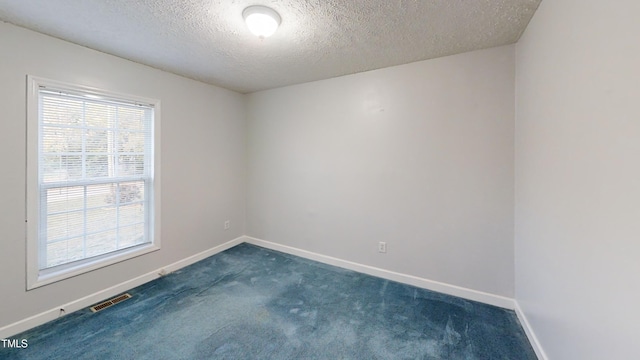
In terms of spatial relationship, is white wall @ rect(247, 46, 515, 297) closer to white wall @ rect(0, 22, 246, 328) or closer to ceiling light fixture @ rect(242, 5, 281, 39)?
white wall @ rect(0, 22, 246, 328)

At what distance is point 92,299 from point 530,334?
3775 mm

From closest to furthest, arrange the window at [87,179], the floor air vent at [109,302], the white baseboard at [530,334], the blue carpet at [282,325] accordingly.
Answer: the white baseboard at [530,334] → the blue carpet at [282,325] → the window at [87,179] → the floor air vent at [109,302]

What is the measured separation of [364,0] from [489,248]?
2.38m

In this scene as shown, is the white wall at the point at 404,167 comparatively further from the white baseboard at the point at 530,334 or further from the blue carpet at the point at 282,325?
the blue carpet at the point at 282,325

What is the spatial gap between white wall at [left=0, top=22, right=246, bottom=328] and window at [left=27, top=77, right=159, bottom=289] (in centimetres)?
8

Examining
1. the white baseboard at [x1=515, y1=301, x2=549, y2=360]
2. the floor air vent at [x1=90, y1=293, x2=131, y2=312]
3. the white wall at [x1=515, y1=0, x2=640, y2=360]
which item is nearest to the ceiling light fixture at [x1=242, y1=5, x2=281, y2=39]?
the white wall at [x1=515, y1=0, x2=640, y2=360]

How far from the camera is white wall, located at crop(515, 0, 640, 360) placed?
92cm

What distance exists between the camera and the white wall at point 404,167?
238 centimetres

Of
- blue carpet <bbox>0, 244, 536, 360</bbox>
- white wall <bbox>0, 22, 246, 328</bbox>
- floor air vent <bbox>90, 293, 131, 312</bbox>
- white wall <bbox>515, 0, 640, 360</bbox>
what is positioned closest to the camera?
white wall <bbox>515, 0, 640, 360</bbox>

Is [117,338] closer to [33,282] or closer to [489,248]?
[33,282]

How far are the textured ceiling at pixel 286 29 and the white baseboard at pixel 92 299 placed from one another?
91.4 inches

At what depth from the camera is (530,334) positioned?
1.91 m

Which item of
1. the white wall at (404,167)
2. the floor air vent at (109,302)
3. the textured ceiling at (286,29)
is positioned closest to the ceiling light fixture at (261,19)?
the textured ceiling at (286,29)

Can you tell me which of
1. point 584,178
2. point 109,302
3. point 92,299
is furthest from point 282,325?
point 584,178
